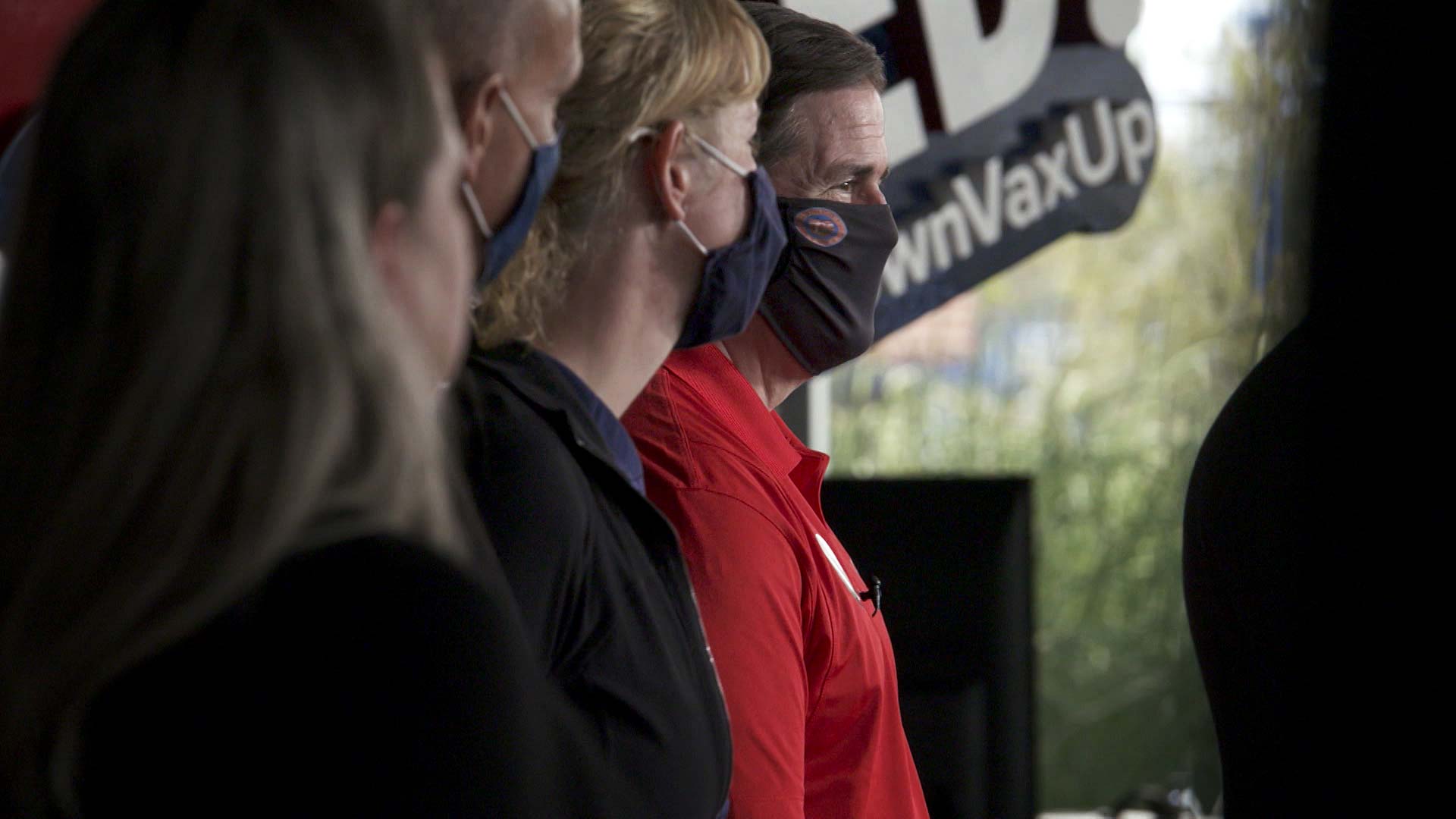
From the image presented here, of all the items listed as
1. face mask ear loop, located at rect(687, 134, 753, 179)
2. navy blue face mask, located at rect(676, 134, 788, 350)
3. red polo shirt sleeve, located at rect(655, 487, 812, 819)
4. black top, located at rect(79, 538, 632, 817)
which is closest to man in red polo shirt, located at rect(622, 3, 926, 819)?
red polo shirt sleeve, located at rect(655, 487, 812, 819)

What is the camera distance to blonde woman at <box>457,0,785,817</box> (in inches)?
36.3

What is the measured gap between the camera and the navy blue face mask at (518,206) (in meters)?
0.97

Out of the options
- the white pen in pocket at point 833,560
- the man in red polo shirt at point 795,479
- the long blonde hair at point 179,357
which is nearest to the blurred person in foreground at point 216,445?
the long blonde hair at point 179,357

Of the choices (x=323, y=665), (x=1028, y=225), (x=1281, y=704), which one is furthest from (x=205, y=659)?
(x=1028, y=225)

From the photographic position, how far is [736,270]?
3.92 feet

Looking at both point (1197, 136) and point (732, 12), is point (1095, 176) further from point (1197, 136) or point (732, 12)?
point (732, 12)

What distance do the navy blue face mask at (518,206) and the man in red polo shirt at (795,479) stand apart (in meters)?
0.35

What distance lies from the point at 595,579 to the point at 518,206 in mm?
253

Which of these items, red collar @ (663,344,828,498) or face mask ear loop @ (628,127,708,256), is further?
red collar @ (663,344,828,498)

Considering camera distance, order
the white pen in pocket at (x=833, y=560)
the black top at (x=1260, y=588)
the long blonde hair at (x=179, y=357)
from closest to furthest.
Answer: the long blonde hair at (x=179, y=357) < the black top at (x=1260, y=588) < the white pen in pocket at (x=833, y=560)

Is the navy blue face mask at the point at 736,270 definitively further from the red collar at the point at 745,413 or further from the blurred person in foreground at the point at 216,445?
the blurred person in foreground at the point at 216,445

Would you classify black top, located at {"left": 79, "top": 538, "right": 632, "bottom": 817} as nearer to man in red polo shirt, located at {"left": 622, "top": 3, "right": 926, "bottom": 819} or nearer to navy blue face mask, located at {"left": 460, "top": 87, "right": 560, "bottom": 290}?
navy blue face mask, located at {"left": 460, "top": 87, "right": 560, "bottom": 290}

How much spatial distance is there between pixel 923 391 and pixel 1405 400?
2.61m

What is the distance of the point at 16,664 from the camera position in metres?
0.59
